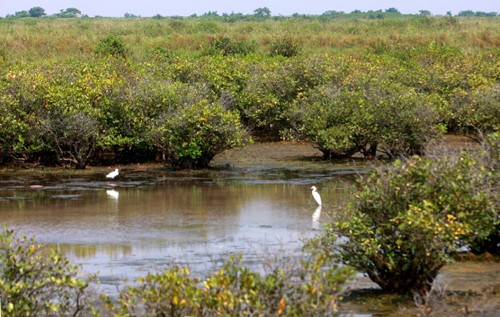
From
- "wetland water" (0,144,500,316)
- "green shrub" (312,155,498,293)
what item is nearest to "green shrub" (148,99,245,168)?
"wetland water" (0,144,500,316)

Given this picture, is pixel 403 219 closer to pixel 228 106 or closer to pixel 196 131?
A: pixel 196 131

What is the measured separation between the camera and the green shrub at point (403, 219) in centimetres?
1255

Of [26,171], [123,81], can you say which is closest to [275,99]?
[123,81]

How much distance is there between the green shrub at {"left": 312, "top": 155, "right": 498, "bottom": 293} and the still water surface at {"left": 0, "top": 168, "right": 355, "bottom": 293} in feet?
3.75

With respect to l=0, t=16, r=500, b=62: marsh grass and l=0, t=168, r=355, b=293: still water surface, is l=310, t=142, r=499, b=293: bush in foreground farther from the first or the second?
l=0, t=16, r=500, b=62: marsh grass

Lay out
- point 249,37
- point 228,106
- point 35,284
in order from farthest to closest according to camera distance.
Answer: point 249,37
point 228,106
point 35,284

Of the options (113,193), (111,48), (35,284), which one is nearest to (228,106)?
(113,193)

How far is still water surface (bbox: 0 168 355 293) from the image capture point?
16172mm

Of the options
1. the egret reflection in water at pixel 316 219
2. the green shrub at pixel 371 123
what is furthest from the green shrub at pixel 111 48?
the egret reflection in water at pixel 316 219

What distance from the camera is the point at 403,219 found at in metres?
12.4

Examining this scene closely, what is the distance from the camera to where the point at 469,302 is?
42.2 ft

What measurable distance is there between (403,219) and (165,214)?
934 centimetres

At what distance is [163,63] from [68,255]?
884 inches

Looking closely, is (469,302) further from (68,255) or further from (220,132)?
(220,132)
